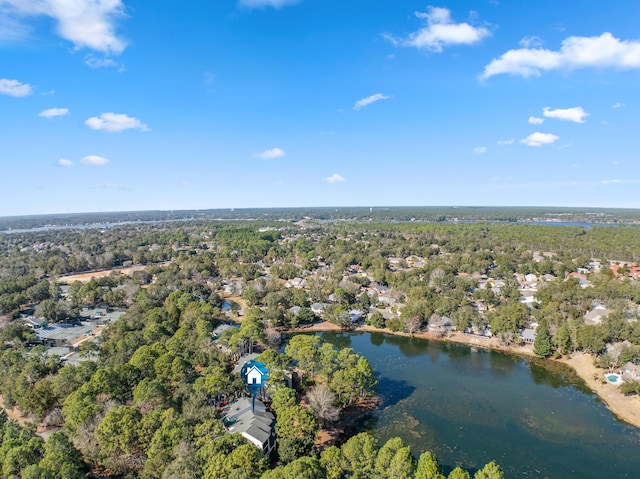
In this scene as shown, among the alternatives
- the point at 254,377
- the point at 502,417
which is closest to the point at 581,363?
the point at 502,417

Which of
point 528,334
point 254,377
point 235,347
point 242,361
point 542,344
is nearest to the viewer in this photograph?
point 254,377

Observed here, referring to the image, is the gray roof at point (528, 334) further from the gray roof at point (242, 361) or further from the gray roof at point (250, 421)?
the gray roof at point (250, 421)

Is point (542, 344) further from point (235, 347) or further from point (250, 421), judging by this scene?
point (235, 347)

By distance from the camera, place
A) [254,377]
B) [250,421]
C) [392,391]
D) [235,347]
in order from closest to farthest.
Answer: [250,421] < [254,377] < [392,391] < [235,347]

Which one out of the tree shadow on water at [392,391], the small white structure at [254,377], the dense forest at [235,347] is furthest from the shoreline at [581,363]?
the small white structure at [254,377]

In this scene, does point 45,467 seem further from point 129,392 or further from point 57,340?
point 57,340

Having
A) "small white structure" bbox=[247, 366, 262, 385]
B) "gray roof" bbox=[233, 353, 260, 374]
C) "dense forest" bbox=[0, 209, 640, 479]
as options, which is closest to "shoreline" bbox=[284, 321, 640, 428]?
"dense forest" bbox=[0, 209, 640, 479]

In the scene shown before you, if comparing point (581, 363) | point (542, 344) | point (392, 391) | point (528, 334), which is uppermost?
point (542, 344)

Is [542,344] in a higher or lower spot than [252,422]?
lower
